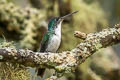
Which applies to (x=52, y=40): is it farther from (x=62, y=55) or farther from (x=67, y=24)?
(x=67, y=24)

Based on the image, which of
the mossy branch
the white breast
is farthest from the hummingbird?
the mossy branch

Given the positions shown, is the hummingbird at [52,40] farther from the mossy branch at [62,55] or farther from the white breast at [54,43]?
the mossy branch at [62,55]

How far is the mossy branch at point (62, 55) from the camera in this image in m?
2.99

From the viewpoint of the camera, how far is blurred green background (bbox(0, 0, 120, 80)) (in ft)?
19.0

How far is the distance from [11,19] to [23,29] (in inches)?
11.8

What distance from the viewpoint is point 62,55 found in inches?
127

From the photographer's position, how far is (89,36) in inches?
137

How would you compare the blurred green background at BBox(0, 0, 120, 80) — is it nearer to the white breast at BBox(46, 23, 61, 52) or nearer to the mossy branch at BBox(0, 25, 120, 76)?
the white breast at BBox(46, 23, 61, 52)

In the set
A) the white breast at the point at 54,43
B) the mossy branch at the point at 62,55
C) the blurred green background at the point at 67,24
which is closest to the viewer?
the mossy branch at the point at 62,55

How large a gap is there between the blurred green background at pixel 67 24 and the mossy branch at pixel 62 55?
1944 millimetres

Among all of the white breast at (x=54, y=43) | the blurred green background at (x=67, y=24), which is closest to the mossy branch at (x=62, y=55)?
the white breast at (x=54, y=43)

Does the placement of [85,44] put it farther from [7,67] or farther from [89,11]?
[89,11]

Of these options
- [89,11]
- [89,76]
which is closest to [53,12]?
[89,11]

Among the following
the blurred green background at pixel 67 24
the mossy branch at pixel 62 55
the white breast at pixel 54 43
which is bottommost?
the mossy branch at pixel 62 55
